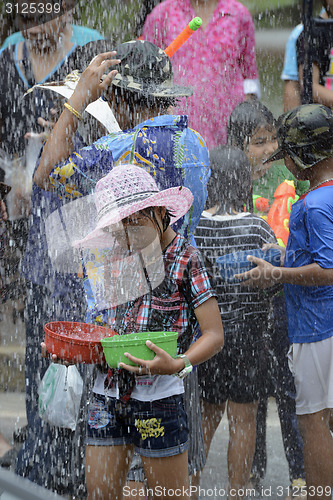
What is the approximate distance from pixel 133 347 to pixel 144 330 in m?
0.28

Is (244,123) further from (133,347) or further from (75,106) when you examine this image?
(133,347)

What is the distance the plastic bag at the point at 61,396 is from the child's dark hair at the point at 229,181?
1.09 metres

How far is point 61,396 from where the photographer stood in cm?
326

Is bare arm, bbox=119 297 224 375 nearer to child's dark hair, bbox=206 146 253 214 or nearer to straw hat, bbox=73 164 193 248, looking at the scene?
straw hat, bbox=73 164 193 248

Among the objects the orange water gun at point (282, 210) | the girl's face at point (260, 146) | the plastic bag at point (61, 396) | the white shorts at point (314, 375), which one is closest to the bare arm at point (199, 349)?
the white shorts at point (314, 375)

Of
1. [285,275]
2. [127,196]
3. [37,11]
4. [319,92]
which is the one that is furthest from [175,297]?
[319,92]

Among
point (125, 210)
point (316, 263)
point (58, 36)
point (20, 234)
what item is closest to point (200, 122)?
point (58, 36)

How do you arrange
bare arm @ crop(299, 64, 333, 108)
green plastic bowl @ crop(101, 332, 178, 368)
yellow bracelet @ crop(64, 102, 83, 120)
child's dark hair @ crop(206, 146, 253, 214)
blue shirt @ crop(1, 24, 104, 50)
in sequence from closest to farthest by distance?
green plastic bowl @ crop(101, 332, 178, 368), yellow bracelet @ crop(64, 102, 83, 120), child's dark hair @ crop(206, 146, 253, 214), blue shirt @ crop(1, 24, 104, 50), bare arm @ crop(299, 64, 333, 108)

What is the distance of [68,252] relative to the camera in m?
3.21

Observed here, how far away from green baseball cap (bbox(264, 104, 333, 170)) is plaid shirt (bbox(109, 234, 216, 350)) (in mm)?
867

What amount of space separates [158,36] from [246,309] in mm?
2104

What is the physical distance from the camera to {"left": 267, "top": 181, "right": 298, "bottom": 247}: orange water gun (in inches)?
167

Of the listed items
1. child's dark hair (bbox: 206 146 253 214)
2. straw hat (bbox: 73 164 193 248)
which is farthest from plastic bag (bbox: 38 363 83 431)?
child's dark hair (bbox: 206 146 253 214)

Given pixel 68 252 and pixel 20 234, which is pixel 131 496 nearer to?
pixel 68 252
